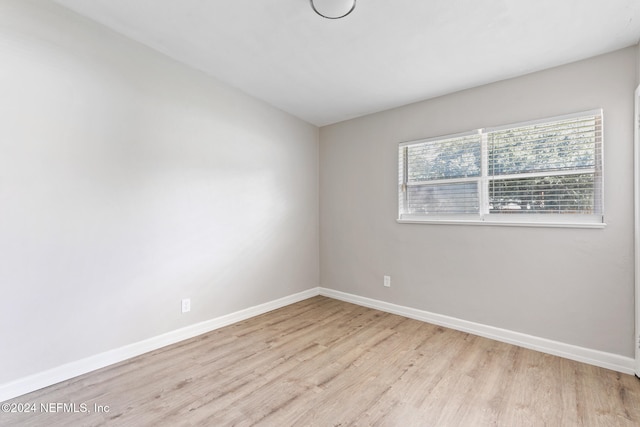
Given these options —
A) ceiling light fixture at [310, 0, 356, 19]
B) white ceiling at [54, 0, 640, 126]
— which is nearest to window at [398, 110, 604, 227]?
white ceiling at [54, 0, 640, 126]

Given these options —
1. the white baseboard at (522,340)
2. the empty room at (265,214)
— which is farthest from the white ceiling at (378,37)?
the white baseboard at (522,340)

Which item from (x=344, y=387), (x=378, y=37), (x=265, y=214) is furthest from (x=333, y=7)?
(x=344, y=387)

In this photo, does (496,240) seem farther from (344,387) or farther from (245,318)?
(245,318)

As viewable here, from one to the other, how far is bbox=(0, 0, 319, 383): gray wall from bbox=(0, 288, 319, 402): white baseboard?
53 mm

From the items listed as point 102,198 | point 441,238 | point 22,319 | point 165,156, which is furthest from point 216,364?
point 441,238

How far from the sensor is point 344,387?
2.03m

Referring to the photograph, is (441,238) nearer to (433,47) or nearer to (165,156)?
(433,47)

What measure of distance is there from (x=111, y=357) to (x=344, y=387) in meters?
1.84

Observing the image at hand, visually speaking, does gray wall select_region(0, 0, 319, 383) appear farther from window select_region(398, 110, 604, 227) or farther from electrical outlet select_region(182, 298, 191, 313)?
window select_region(398, 110, 604, 227)

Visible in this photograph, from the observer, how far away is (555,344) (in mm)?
2479

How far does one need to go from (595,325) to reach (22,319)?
4.21m

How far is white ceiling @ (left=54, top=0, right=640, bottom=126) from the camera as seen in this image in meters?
1.91

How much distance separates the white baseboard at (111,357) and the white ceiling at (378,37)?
8.32 feet

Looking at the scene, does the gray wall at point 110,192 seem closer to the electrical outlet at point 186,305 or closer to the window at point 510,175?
the electrical outlet at point 186,305
